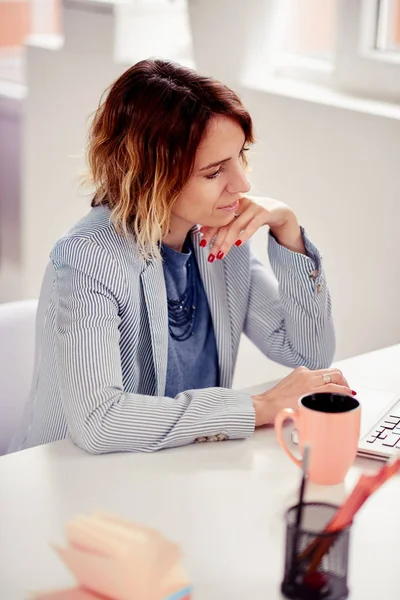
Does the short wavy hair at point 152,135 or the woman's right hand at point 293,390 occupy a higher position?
the short wavy hair at point 152,135

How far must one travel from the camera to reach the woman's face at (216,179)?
1.45 metres

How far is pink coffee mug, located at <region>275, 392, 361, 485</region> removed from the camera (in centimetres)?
112

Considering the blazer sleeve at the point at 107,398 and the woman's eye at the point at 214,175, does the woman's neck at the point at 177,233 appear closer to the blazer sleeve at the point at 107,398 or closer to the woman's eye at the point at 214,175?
the woman's eye at the point at 214,175

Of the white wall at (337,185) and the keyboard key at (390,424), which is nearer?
the keyboard key at (390,424)

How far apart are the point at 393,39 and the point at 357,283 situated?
639mm

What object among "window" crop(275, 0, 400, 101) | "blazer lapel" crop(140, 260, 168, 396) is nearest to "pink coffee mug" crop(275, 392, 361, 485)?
"blazer lapel" crop(140, 260, 168, 396)

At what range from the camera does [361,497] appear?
828 mm

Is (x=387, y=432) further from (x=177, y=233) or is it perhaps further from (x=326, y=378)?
(x=177, y=233)

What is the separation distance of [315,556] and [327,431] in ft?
0.96

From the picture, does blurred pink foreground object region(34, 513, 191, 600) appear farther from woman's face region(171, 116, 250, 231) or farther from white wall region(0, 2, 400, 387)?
white wall region(0, 2, 400, 387)

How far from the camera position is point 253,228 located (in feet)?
5.19

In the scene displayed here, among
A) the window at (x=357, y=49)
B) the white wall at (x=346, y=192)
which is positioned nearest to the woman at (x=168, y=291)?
the white wall at (x=346, y=192)

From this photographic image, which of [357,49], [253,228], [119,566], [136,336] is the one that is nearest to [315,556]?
[119,566]

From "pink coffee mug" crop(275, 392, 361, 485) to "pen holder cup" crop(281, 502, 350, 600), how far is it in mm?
237
